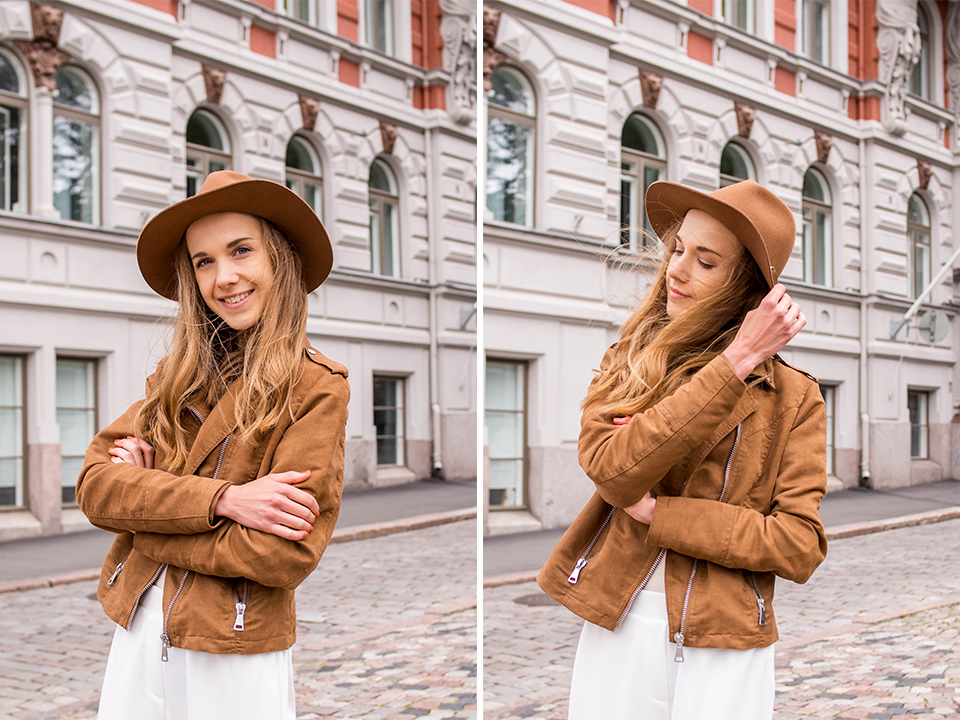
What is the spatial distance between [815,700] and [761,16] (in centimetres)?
274

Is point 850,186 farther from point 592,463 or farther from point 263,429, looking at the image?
point 263,429

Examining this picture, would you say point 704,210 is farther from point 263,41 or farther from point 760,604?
point 263,41

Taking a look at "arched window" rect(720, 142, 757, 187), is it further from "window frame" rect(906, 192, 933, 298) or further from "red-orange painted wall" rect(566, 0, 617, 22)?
"red-orange painted wall" rect(566, 0, 617, 22)

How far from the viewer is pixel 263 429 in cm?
176

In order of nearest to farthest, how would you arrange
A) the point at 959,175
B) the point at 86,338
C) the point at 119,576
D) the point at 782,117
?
1. the point at 119,576
2. the point at 959,175
3. the point at 782,117
4. the point at 86,338

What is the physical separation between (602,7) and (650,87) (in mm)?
486

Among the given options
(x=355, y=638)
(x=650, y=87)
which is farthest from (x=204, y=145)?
(x=355, y=638)

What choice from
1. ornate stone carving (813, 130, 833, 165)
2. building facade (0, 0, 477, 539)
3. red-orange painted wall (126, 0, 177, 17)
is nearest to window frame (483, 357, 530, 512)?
building facade (0, 0, 477, 539)

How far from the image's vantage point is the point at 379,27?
4270 millimetres

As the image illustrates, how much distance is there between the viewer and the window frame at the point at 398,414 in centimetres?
414

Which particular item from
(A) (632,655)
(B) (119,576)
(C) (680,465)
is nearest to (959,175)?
(C) (680,465)

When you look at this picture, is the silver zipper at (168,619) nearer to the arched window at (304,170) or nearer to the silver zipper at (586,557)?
the silver zipper at (586,557)

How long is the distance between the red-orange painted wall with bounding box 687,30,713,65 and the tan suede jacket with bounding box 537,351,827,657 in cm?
246

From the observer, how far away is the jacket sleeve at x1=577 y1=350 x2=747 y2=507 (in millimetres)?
1633
